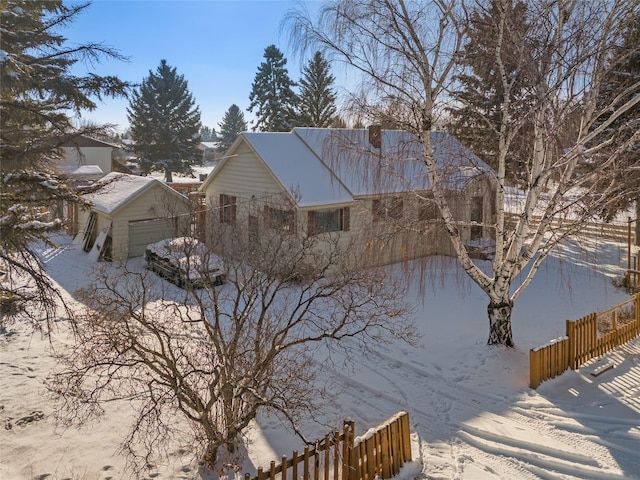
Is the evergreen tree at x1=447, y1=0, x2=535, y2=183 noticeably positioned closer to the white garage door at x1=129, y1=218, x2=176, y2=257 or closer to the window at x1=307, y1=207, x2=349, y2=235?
the window at x1=307, y1=207, x2=349, y2=235

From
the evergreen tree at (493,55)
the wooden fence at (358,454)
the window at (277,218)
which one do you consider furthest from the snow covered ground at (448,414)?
the window at (277,218)

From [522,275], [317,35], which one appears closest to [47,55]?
[317,35]

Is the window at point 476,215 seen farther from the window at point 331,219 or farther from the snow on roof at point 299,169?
the snow on roof at point 299,169

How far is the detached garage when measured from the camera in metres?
19.7

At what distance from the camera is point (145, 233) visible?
67.6 ft

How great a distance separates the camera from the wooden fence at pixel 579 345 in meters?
9.52

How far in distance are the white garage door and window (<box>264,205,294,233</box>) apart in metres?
5.29

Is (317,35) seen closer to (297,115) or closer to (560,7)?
(560,7)

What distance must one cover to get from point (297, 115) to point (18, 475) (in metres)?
31.7

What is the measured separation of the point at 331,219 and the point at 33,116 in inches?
431

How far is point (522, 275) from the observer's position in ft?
60.1

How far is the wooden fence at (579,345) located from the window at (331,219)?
29.0 ft

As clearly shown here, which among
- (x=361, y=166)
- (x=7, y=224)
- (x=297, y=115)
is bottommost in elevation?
(x=7, y=224)

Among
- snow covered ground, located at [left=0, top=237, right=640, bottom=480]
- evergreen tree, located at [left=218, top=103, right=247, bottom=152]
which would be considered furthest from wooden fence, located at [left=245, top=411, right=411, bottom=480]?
evergreen tree, located at [left=218, top=103, right=247, bottom=152]
